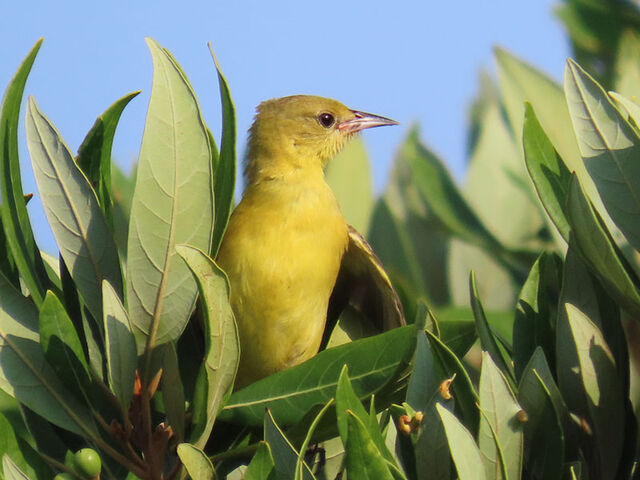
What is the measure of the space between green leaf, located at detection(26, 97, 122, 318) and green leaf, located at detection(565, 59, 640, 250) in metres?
1.01

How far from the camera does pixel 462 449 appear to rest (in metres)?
1.83

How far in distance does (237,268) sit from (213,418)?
4.54ft

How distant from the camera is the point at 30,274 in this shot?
7.25 ft

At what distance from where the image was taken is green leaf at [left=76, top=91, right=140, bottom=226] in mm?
2395

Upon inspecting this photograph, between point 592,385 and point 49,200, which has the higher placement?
point 49,200

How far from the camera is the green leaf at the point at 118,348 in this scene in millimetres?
2117

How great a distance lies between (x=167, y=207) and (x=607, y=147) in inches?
35.4

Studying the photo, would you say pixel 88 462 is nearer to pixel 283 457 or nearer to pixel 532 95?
pixel 283 457

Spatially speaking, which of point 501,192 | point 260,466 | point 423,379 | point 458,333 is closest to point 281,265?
point 501,192

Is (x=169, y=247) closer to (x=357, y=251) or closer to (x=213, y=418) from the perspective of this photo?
(x=213, y=418)

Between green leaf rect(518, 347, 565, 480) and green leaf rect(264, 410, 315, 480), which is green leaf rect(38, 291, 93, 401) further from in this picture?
green leaf rect(518, 347, 565, 480)

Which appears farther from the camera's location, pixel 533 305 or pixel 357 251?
pixel 357 251

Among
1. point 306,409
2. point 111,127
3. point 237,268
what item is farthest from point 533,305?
point 237,268

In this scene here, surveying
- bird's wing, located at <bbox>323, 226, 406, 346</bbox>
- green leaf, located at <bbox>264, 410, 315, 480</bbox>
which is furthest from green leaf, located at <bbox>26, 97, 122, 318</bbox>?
bird's wing, located at <bbox>323, 226, 406, 346</bbox>
